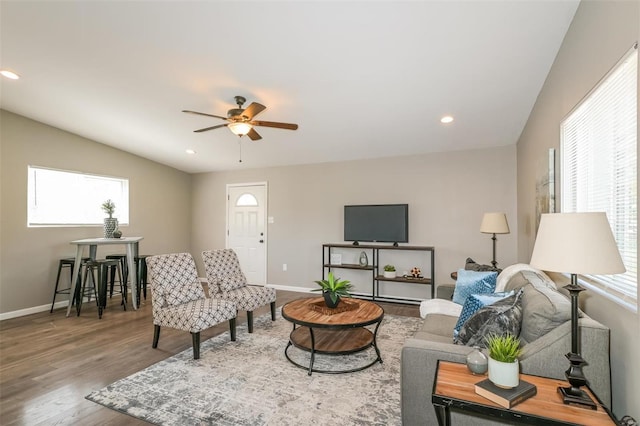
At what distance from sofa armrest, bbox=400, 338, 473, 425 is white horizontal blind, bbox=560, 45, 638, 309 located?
0.84m

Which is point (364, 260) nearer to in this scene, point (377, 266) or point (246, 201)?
point (377, 266)

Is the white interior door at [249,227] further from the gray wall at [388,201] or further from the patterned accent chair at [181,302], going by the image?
the patterned accent chair at [181,302]

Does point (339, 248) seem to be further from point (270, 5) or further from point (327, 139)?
point (270, 5)

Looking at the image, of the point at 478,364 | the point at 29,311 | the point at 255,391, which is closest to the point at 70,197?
the point at 29,311

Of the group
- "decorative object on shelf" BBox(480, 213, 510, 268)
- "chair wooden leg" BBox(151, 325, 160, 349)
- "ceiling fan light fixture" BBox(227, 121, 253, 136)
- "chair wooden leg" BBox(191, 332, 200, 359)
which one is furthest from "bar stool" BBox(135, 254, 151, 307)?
"decorative object on shelf" BBox(480, 213, 510, 268)

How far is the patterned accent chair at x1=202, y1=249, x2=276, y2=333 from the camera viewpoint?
371 cm

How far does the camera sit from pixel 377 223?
5266 millimetres

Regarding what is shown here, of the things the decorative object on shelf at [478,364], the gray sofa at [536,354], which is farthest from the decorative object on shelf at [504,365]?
the gray sofa at [536,354]

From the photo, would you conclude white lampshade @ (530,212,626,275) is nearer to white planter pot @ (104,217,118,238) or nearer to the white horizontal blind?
the white horizontal blind

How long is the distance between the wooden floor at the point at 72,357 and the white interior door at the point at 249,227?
6.05ft

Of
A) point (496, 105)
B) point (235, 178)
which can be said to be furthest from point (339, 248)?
point (496, 105)

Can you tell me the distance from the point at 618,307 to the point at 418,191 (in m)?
3.69

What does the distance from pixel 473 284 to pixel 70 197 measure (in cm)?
585

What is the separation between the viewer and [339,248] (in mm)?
5699
